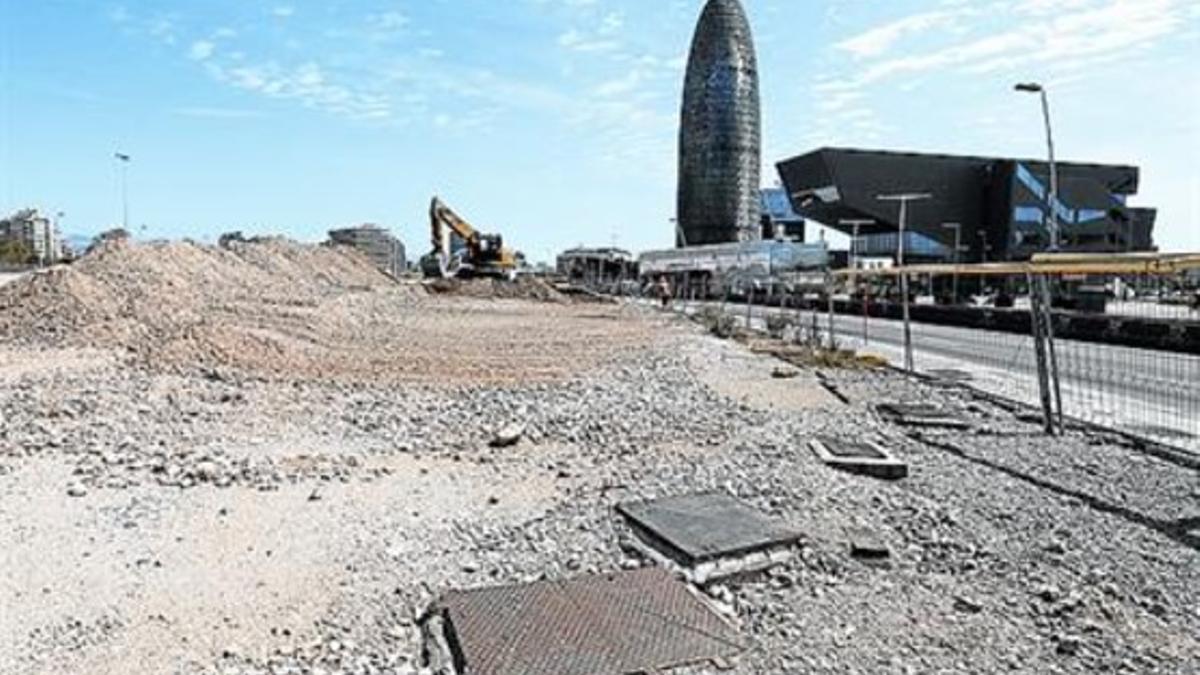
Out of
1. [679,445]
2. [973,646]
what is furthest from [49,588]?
[679,445]

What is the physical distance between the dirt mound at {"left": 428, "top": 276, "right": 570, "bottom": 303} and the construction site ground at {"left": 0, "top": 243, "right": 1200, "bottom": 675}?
1207 inches

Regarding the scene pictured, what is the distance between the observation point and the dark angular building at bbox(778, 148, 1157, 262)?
9350 centimetres

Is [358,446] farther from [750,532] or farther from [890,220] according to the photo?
[890,220]

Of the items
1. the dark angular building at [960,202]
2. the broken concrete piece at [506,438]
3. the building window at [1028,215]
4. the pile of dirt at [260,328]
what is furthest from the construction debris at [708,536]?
the building window at [1028,215]

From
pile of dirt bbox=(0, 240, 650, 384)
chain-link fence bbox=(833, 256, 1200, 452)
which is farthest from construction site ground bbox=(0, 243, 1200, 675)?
chain-link fence bbox=(833, 256, 1200, 452)

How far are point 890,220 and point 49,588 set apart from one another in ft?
313

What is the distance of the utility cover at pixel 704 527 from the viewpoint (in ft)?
19.0

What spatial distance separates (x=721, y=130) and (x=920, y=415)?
11846cm

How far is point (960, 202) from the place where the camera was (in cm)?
9719

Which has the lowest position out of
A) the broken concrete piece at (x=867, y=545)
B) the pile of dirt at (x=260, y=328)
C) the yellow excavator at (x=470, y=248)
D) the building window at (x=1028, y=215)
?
the broken concrete piece at (x=867, y=545)

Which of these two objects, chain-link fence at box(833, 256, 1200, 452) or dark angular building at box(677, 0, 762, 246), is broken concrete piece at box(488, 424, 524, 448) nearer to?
chain-link fence at box(833, 256, 1200, 452)

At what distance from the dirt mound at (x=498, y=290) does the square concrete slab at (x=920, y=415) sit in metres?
32.8

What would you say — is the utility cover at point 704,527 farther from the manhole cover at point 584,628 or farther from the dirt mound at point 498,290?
the dirt mound at point 498,290

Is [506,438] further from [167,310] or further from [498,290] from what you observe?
[498,290]
